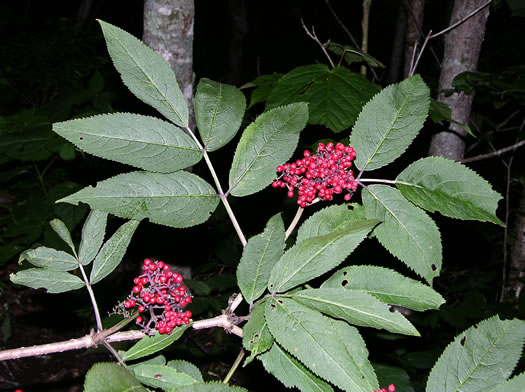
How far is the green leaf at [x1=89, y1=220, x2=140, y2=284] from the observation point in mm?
1207

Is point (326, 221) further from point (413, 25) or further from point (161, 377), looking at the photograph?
point (413, 25)

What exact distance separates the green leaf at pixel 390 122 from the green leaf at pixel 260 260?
0.34 m

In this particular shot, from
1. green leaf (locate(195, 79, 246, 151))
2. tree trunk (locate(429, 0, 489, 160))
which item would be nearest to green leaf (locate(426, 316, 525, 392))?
green leaf (locate(195, 79, 246, 151))

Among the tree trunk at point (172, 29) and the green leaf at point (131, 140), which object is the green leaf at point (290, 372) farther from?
the tree trunk at point (172, 29)

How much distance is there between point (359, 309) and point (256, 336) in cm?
22

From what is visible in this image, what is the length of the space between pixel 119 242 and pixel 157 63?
0.46m

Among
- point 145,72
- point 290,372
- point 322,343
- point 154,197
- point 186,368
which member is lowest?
point 186,368

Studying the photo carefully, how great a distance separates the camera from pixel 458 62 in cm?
288

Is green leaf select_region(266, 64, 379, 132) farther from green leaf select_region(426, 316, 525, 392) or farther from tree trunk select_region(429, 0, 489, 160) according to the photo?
green leaf select_region(426, 316, 525, 392)

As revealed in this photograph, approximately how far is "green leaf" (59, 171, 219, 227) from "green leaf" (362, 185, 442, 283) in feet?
1.39

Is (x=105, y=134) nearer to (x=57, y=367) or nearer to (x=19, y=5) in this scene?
(x=57, y=367)

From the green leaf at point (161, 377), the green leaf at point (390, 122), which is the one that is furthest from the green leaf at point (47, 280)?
the green leaf at point (390, 122)

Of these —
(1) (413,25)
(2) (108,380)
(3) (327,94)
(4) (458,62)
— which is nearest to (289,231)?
(2) (108,380)

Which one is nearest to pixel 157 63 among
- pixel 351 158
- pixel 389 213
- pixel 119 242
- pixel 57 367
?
pixel 119 242
